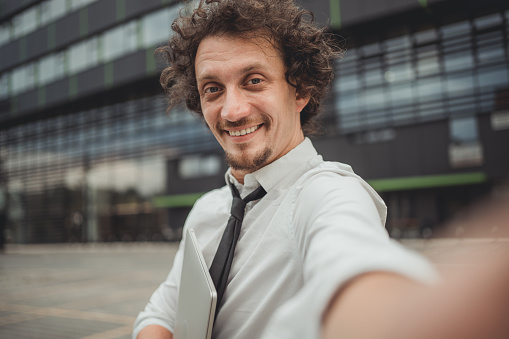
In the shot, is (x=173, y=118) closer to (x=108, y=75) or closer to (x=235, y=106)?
(x=108, y=75)

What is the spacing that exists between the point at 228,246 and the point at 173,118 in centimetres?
1934

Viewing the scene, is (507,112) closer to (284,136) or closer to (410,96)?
(410,96)

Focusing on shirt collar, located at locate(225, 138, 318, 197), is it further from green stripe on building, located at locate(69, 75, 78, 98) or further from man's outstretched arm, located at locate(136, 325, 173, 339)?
green stripe on building, located at locate(69, 75, 78, 98)

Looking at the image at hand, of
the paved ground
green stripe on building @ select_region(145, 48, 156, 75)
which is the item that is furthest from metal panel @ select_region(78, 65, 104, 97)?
the paved ground

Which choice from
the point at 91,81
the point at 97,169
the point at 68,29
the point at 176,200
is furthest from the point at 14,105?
Result: the point at 176,200

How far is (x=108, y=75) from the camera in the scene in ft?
64.5

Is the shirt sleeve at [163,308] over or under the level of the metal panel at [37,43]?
under

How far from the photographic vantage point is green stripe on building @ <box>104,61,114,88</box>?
19.6 meters

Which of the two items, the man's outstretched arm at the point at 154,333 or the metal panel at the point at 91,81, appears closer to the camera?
the man's outstretched arm at the point at 154,333

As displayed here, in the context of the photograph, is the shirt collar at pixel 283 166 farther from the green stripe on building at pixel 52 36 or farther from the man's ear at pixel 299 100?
the green stripe on building at pixel 52 36

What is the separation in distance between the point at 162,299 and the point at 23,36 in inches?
1110

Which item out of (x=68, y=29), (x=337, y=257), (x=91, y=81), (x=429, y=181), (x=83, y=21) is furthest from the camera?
(x=68, y=29)

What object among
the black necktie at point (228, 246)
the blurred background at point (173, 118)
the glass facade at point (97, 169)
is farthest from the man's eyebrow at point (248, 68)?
the glass facade at point (97, 169)

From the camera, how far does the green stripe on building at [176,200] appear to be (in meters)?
19.7
